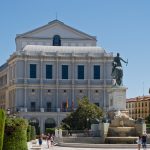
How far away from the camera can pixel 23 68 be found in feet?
373

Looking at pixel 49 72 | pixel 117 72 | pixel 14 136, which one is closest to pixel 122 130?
pixel 117 72

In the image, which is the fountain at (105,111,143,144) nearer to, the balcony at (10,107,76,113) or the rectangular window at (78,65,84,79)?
the balcony at (10,107,76,113)

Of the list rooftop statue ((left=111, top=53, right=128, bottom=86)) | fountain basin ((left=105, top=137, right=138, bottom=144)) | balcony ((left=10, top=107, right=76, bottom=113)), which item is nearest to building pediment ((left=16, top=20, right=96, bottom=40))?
balcony ((left=10, top=107, right=76, bottom=113))

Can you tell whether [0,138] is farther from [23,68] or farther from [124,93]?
[23,68]

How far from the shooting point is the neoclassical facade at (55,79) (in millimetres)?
112562

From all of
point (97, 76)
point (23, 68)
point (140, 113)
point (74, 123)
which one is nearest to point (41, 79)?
point (23, 68)

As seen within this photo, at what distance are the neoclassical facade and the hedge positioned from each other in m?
78.8

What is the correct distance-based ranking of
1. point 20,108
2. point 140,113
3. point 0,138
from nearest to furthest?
point 0,138 → point 20,108 → point 140,113

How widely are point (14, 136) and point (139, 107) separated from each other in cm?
12690

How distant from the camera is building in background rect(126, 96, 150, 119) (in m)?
151

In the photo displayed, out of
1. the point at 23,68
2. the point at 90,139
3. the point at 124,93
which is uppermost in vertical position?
the point at 23,68

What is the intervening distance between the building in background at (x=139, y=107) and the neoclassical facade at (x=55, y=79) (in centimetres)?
3580

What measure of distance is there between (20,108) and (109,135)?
63.3 meters

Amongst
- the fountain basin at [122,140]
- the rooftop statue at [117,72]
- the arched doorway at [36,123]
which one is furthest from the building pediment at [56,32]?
the fountain basin at [122,140]
